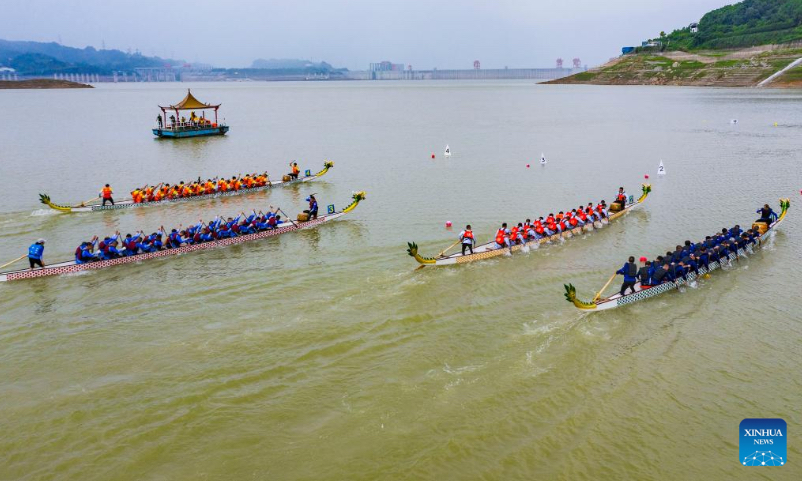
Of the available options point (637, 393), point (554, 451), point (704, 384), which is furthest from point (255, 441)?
point (704, 384)

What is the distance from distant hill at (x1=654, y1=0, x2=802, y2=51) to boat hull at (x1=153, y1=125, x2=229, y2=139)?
128 meters

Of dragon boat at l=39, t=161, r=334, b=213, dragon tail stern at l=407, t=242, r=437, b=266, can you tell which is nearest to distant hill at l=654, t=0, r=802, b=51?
dragon boat at l=39, t=161, r=334, b=213

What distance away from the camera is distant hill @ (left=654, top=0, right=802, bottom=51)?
130250 mm

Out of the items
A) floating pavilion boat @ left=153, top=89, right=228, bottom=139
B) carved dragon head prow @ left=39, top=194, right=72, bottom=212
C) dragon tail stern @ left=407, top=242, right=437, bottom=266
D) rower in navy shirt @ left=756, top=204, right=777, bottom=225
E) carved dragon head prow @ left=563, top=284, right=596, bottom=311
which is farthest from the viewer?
floating pavilion boat @ left=153, top=89, right=228, bottom=139

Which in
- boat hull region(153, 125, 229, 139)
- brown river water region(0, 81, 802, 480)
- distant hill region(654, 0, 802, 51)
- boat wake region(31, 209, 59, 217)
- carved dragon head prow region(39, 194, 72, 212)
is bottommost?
brown river water region(0, 81, 802, 480)

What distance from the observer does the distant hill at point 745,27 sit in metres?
130

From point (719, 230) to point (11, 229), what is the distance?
3248 centimetres

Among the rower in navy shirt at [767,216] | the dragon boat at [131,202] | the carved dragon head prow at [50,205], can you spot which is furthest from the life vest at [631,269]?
the carved dragon head prow at [50,205]

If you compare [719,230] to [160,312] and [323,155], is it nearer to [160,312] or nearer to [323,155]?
[160,312]

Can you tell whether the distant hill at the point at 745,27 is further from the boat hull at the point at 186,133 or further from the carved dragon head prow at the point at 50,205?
the carved dragon head prow at the point at 50,205

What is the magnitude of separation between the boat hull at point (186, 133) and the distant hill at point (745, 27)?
5025 inches

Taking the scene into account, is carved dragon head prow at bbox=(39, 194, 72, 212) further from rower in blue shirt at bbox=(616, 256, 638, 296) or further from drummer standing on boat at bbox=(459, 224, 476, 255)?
rower in blue shirt at bbox=(616, 256, 638, 296)

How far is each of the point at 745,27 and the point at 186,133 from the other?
149 metres

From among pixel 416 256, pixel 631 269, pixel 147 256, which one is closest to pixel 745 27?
pixel 631 269
